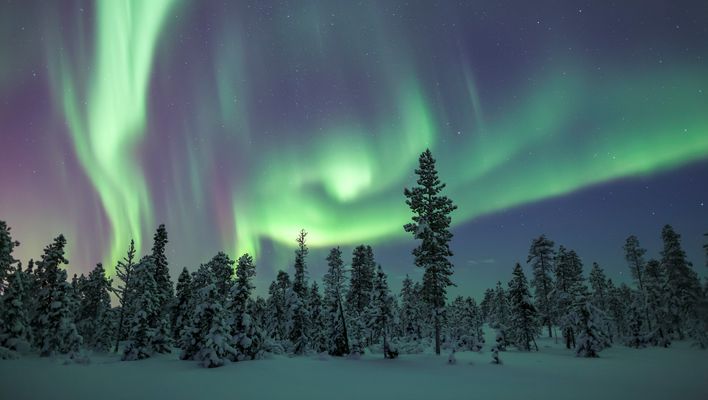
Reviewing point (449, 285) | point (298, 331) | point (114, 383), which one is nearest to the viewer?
point (114, 383)

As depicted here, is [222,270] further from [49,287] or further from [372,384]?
[372,384]

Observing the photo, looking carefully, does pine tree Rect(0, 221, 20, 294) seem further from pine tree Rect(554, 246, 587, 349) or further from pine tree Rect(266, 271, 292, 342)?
pine tree Rect(554, 246, 587, 349)

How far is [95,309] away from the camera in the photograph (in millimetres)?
56594

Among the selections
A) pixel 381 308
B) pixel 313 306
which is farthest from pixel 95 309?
pixel 381 308

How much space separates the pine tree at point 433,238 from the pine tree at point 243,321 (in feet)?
52.5

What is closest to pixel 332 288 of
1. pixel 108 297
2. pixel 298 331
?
pixel 298 331

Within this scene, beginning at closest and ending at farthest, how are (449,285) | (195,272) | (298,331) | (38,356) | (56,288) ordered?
(449,285) → (38,356) → (56,288) → (298,331) → (195,272)

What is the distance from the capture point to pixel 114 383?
18281 mm

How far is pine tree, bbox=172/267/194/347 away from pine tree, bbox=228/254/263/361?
11.8 m

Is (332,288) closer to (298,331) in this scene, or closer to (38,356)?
(298,331)

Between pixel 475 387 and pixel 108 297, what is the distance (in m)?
62.5

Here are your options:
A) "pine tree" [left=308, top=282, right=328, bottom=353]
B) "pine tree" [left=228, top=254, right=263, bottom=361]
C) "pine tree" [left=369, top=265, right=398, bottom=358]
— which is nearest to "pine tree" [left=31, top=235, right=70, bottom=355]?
"pine tree" [left=228, top=254, right=263, bottom=361]

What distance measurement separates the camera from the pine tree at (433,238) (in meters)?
33.2

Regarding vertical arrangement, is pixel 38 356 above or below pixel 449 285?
below
